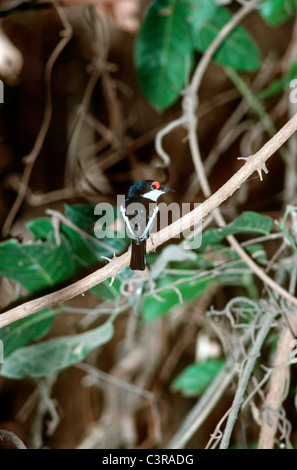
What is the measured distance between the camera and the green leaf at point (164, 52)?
123 cm

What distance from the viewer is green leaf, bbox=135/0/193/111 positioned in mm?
1229

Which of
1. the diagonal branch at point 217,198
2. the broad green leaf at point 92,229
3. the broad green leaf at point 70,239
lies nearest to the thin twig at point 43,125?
the broad green leaf at point 70,239

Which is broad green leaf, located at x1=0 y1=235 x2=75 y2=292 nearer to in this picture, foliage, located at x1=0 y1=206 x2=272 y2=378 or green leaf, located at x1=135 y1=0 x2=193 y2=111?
foliage, located at x1=0 y1=206 x2=272 y2=378

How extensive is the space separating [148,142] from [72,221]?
1.01 m

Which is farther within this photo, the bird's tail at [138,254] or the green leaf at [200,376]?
the green leaf at [200,376]

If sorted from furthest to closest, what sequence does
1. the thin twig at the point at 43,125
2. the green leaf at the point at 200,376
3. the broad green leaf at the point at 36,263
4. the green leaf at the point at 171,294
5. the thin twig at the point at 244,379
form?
the green leaf at the point at 200,376, the thin twig at the point at 43,125, the green leaf at the point at 171,294, the broad green leaf at the point at 36,263, the thin twig at the point at 244,379

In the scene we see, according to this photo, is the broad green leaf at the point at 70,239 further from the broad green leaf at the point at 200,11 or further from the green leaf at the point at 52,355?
the broad green leaf at the point at 200,11

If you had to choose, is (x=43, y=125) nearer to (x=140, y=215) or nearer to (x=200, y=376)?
(x=140, y=215)

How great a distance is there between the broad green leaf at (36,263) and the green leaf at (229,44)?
2.65 feet

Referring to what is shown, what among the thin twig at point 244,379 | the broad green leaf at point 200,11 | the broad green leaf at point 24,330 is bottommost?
the thin twig at point 244,379

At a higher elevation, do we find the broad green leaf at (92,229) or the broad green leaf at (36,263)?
the broad green leaf at (92,229)

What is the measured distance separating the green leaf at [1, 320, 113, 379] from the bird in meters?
0.39
